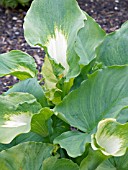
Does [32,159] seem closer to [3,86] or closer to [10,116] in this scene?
[10,116]

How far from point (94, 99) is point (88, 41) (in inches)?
10.9

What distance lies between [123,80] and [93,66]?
0.21m

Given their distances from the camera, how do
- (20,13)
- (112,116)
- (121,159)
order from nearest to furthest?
(112,116)
(121,159)
(20,13)

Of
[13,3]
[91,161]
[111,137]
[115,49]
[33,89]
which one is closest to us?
[111,137]

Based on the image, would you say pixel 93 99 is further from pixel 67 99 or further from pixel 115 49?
pixel 115 49

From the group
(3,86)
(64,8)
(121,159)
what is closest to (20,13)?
(3,86)

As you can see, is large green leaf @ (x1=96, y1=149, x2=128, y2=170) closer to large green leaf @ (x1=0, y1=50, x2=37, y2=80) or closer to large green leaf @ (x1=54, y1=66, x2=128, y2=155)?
large green leaf @ (x1=54, y1=66, x2=128, y2=155)

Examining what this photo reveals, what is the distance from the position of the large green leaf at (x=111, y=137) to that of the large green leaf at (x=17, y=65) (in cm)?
41

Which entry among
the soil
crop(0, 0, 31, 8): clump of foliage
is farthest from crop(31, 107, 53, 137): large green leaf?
crop(0, 0, 31, 8): clump of foliage

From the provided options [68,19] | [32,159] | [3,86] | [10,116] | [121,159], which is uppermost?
[68,19]

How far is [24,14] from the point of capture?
344 centimetres

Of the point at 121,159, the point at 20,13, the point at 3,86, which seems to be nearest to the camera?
the point at 121,159

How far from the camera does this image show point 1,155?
116 cm

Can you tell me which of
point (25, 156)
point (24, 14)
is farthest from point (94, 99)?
point (24, 14)
